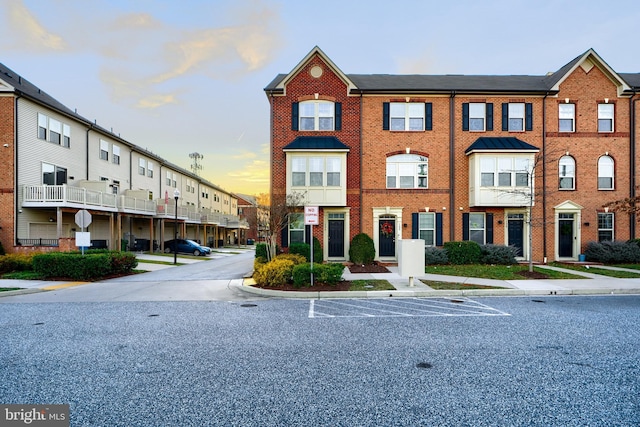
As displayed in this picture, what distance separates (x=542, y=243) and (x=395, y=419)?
20.3 metres

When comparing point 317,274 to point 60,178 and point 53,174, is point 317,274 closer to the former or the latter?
point 53,174

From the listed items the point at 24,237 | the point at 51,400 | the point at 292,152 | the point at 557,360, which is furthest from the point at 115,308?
the point at 24,237

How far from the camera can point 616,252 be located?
19016mm

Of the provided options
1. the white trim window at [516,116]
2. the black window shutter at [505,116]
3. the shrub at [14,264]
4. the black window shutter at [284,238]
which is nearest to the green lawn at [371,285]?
the black window shutter at [284,238]

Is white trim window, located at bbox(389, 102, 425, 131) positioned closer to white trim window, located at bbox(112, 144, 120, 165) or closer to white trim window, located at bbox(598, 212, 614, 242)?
white trim window, located at bbox(598, 212, 614, 242)

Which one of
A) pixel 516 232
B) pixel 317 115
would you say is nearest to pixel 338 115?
pixel 317 115

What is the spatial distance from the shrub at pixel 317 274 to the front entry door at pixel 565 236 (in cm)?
1540

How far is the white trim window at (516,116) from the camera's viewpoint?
20.3 metres

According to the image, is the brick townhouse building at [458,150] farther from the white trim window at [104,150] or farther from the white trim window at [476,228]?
the white trim window at [104,150]

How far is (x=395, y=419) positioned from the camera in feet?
12.5

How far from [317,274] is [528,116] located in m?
16.3

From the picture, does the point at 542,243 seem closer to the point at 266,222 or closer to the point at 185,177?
the point at 266,222

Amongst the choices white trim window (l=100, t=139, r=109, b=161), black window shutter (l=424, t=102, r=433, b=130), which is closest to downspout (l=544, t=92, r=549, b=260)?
black window shutter (l=424, t=102, r=433, b=130)

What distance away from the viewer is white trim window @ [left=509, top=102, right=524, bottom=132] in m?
20.3
